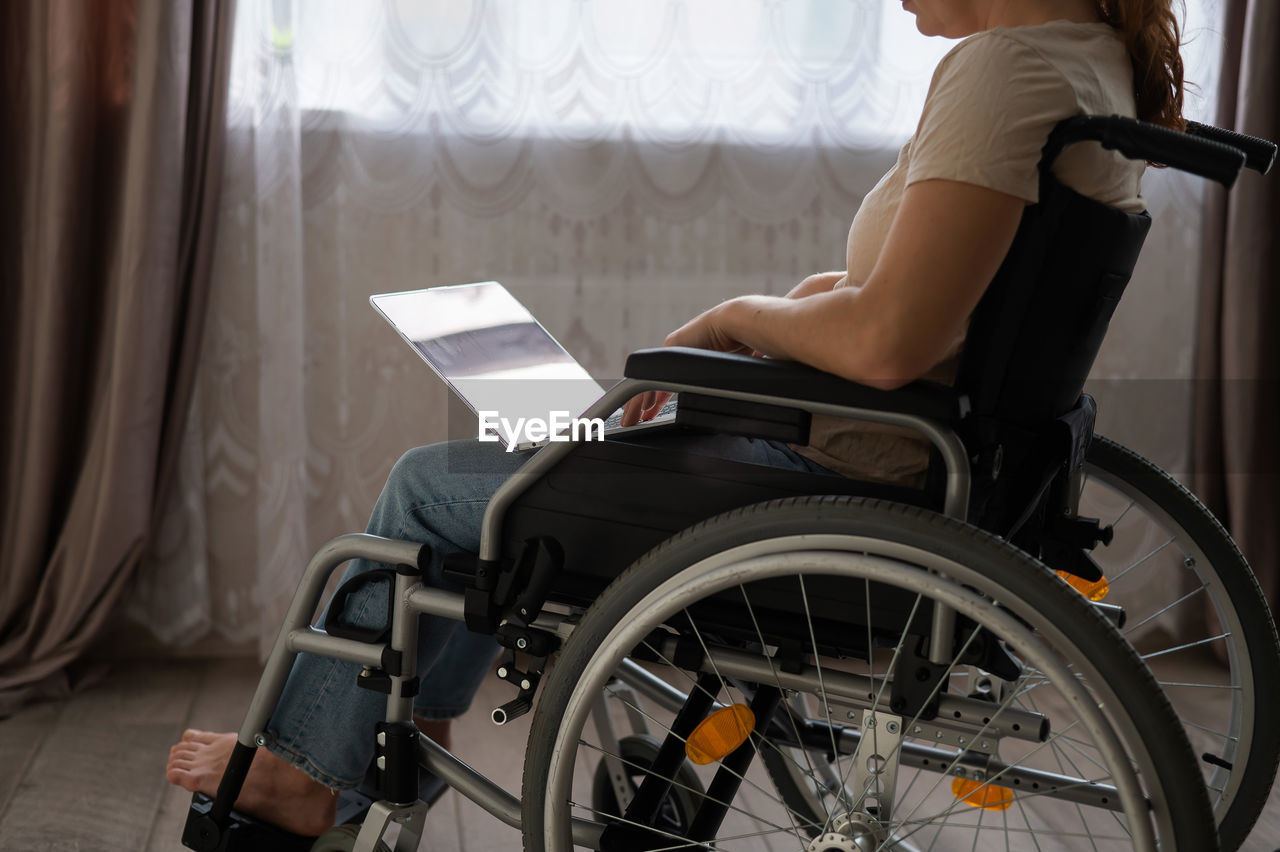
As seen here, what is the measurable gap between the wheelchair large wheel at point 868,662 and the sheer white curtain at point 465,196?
1034mm

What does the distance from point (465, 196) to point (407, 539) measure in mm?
1015

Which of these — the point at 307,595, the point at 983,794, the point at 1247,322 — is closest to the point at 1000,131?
the point at 983,794

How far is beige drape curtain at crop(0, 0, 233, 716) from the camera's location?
5.63 ft

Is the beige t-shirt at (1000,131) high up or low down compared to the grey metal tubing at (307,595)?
up

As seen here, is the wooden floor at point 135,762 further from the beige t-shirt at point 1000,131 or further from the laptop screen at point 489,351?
the beige t-shirt at point 1000,131

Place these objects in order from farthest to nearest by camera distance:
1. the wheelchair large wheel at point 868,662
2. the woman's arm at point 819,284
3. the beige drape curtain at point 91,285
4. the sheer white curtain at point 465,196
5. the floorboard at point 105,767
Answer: the sheer white curtain at point 465,196 < the beige drape curtain at point 91,285 < the floorboard at point 105,767 < the woman's arm at point 819,284 < the wheelchair large wheel at point 868,662

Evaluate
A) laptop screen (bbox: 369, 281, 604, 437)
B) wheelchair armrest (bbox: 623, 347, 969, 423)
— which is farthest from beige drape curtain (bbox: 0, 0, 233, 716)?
wheelchair armrest (bbox: 623, 347, 969, 423)

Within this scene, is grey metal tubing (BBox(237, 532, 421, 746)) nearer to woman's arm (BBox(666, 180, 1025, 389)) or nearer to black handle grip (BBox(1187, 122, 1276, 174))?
woman's arm (BBox(666, 180, 1025, 389))

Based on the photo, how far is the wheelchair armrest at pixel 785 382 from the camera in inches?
31.6

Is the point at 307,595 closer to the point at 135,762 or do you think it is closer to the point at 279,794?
the point at 279,794

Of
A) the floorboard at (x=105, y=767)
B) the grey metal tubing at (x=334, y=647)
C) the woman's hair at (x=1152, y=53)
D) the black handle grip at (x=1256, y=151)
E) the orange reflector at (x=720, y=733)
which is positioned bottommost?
the floorboard at (x=105, y=767)

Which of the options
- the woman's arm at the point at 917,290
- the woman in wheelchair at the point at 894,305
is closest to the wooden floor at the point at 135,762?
the woman in wheelchair at the point at 894,305

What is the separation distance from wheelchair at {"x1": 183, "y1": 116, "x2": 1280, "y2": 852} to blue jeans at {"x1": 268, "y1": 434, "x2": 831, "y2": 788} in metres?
0.03

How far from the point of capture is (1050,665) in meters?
0.74
